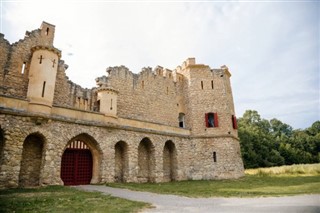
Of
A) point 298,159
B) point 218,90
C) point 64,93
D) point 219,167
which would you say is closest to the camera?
point 64,93

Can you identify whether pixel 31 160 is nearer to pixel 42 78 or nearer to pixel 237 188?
pixel 42 78

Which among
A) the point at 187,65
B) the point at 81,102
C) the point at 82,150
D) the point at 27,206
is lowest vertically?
the point at 27,206

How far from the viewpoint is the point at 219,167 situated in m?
19.2

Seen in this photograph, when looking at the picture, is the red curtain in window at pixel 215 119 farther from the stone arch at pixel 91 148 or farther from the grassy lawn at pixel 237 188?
the stone arch at pixel 91 148

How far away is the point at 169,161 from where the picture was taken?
19.4 meters

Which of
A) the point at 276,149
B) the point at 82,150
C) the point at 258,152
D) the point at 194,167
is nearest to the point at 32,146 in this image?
the point at 82,150

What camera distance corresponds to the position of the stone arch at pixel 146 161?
16750 mm

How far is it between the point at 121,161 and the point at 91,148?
102 inches

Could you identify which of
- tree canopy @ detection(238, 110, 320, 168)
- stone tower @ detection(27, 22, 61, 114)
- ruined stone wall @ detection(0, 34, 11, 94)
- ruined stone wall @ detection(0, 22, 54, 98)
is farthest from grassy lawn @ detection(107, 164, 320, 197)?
tree canopy @ detection(238, 110, 320, 168)

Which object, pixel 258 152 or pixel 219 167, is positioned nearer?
pixel 219 167

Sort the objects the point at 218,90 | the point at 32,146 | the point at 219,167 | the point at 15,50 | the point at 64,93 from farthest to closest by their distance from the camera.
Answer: the point at 218,90, the point at 219,167, the point at 64,93, the point at 15,50, the point at 32,146

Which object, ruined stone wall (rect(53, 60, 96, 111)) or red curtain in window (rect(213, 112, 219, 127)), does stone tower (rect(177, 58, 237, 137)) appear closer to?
red curtain in window (rect(213, 112, 219, 127))

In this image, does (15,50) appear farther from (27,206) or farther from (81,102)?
(27,206)

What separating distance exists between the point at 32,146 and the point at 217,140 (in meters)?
14.6
